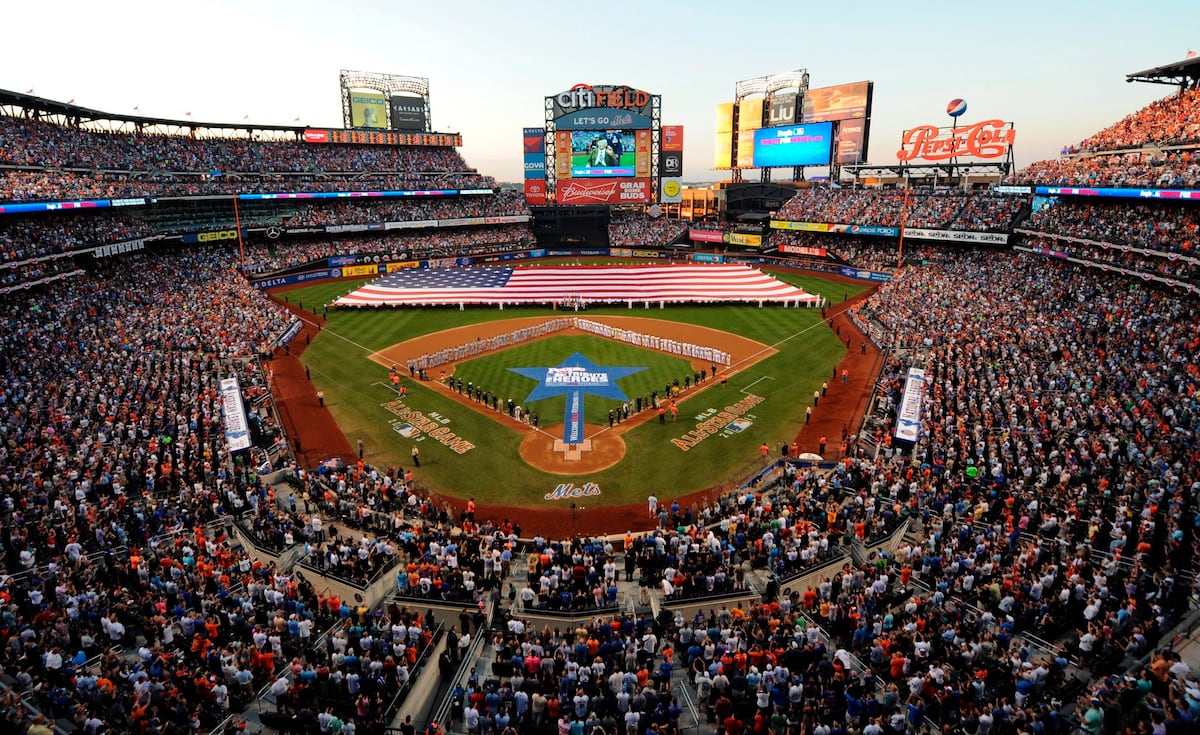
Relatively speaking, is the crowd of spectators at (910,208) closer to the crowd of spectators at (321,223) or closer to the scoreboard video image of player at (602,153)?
the scoreboard video image of player at (602,153)

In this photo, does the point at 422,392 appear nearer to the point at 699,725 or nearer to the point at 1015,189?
the point at 699,725

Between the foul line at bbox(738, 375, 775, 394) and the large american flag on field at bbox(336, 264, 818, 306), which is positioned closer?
the foul line at bbox(738, 375, 775, 394)

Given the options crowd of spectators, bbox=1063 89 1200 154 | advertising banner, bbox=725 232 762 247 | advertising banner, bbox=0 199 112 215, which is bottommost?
advertising banner, bbox=725 232 762 247

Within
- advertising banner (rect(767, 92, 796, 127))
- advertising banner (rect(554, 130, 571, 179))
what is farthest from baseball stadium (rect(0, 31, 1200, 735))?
advertising banner (rect(554, 130, 571, 179))

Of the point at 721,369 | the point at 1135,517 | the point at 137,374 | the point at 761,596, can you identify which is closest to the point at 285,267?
the point at 137,374

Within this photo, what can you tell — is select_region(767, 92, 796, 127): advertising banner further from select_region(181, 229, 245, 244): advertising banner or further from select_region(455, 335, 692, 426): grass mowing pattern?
select_region(181, 229, 245, 244): advertising banner

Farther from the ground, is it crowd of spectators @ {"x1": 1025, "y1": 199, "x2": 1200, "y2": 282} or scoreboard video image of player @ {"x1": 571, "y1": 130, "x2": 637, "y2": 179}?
scoreboard video image of player @ {"x1": 571, "y1": 130, "x2": 637, "y2": 179}
